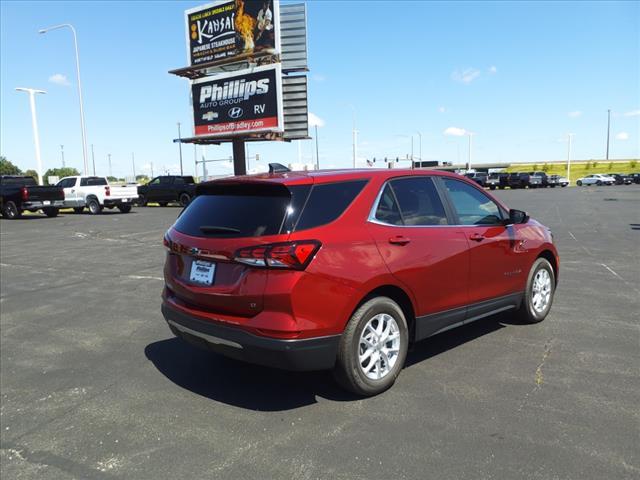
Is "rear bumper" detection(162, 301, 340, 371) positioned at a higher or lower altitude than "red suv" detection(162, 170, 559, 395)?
lower

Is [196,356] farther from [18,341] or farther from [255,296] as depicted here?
[18,341]

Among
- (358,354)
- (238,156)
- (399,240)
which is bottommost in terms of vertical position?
(358,354)

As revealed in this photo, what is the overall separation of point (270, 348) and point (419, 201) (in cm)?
185

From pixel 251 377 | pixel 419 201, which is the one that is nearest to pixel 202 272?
pixel 251 377

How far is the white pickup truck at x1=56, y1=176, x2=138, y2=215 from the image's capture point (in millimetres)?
25281

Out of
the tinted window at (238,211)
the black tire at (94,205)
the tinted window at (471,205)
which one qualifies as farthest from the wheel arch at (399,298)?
the black tire at (94,205)

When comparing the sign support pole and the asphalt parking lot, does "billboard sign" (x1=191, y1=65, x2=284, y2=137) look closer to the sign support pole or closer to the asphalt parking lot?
the sign support pole

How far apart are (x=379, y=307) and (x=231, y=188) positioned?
148 cm

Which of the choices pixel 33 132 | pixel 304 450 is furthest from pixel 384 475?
pixel 33 132

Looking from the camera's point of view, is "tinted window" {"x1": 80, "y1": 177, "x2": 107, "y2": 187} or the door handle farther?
"tinted window" {"x1": 80, "y1": 177, "x2": 107, "y2": 187}

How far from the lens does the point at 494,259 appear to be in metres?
4.71

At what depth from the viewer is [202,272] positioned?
365cm

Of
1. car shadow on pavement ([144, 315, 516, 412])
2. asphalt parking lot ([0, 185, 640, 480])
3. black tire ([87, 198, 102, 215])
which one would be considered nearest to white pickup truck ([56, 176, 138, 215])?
black tire ([87, 198, 102, 215])

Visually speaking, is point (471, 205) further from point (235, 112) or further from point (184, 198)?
point (184, 198)
